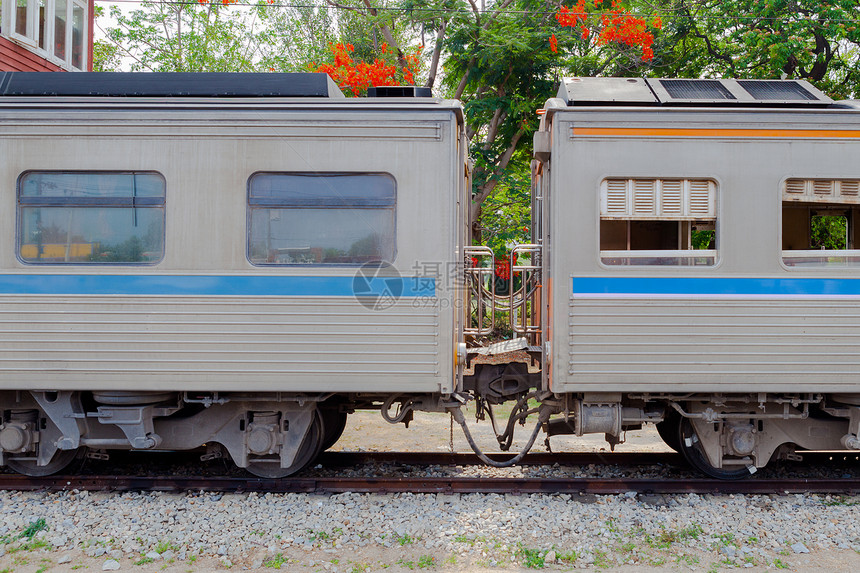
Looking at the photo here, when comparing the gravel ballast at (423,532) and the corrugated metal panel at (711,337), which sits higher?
the corrugated metal panel at (711,337)

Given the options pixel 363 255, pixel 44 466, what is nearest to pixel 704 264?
pixel 363 255

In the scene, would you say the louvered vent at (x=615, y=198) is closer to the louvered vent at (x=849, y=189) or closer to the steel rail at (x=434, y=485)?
the louvered vent at (x=849, y=189)

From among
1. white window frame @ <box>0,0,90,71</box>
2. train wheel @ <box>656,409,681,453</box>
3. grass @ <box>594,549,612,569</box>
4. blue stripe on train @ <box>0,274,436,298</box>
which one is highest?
white window frame @ <box>0,0,90,71</box>

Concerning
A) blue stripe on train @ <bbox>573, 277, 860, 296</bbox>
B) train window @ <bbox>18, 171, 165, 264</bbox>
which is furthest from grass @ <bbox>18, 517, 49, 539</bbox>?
blue stripe on train @ <bbox>573, 277, 860, 296</bbox>

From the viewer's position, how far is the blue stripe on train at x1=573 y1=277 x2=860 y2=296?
17.2 ft

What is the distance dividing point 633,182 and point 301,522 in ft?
13.3

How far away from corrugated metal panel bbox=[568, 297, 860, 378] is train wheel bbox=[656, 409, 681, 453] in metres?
0.93

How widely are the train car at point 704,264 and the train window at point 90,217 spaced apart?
3.57 m

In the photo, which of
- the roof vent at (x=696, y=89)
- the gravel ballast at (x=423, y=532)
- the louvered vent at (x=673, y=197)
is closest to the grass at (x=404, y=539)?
the gravel ballast at (x=423, y=532)

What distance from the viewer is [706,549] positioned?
15.1 ft

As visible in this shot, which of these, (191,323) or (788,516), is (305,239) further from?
(788,516)

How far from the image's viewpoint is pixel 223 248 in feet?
17.3

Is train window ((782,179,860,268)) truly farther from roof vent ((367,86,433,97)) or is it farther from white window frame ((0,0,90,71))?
white window frame ((0,0,90,71))

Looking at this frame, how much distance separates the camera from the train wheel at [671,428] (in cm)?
603
